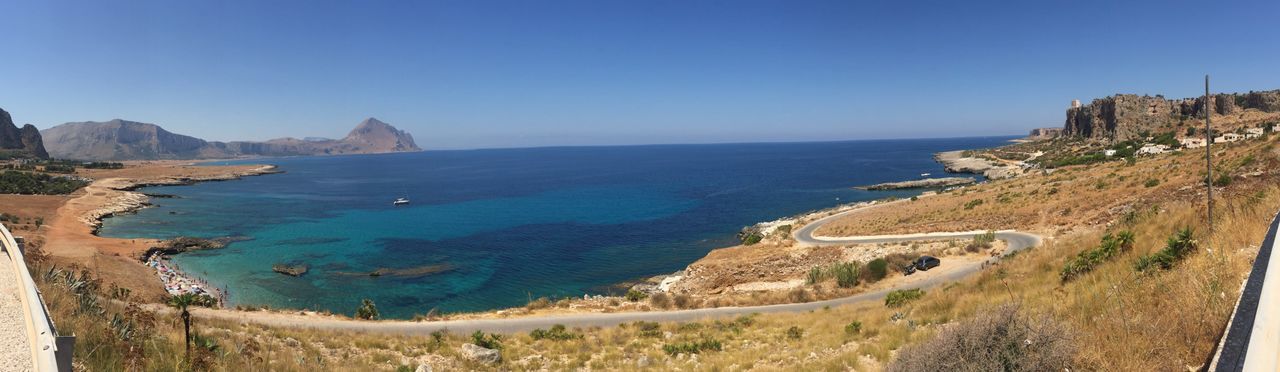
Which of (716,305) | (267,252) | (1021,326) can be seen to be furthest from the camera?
(267,252)

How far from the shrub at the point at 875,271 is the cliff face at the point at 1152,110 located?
352 ft

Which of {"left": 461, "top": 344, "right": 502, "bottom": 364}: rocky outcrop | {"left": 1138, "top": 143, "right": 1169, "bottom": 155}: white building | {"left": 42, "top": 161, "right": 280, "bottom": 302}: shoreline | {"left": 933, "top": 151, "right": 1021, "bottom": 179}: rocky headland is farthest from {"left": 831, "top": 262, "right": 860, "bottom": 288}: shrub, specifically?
{"left": 933, "top": 151, "right": 1021, "bottom": 179}: rocky headland

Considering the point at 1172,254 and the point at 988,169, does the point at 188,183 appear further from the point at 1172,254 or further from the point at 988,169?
the point at 988,169

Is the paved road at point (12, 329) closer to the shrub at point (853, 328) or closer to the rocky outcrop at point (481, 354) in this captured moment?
the rocky outcrop at point (481, 354)

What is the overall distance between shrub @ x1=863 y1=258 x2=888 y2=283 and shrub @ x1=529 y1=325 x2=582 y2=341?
681 inches

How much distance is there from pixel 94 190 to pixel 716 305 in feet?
391

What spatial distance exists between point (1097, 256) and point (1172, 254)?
330 cm

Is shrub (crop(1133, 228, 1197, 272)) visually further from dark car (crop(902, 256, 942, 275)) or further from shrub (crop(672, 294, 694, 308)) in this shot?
dark car (crop(902, 256, 942, 275))

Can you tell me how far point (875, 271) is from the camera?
2841 cm

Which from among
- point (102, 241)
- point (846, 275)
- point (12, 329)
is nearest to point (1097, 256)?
point (846, 275)

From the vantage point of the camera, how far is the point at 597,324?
21375mm

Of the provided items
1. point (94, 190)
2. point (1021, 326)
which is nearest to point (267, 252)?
point (1021, 326)

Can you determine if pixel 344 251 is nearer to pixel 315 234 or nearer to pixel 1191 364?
pixel 315 234

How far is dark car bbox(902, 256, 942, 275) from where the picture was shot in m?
28.2
